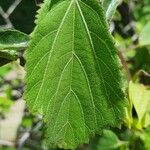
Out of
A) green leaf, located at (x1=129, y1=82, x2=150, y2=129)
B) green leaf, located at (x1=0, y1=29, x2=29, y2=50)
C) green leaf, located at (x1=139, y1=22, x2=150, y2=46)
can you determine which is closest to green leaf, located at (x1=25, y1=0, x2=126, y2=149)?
green leaf, located at (x1=0, y1=29, x2=29, y2=50)

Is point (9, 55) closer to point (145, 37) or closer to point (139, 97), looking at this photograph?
point (139, 97)

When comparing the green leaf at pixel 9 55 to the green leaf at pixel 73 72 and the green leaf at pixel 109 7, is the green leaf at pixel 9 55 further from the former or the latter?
the green leaf at pixel 109 7

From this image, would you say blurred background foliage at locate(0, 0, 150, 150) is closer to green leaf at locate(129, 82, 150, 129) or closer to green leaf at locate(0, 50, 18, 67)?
green leaf at locate(129, 82, 150, 129)

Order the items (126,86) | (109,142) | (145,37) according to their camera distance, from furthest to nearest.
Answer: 1. (109,142)
2. (145,37)
3. (126,86)

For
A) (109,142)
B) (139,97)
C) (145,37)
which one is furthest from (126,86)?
(109,142)

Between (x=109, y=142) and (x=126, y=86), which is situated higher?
(x=126, y=86)

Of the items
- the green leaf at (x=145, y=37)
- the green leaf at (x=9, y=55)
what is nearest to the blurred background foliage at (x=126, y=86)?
the green leaf at (x=145, y=37)

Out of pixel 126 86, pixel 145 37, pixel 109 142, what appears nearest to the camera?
pixel 126 86

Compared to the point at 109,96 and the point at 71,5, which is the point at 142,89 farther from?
the point at 71,5

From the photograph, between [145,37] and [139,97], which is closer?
[139,97]
